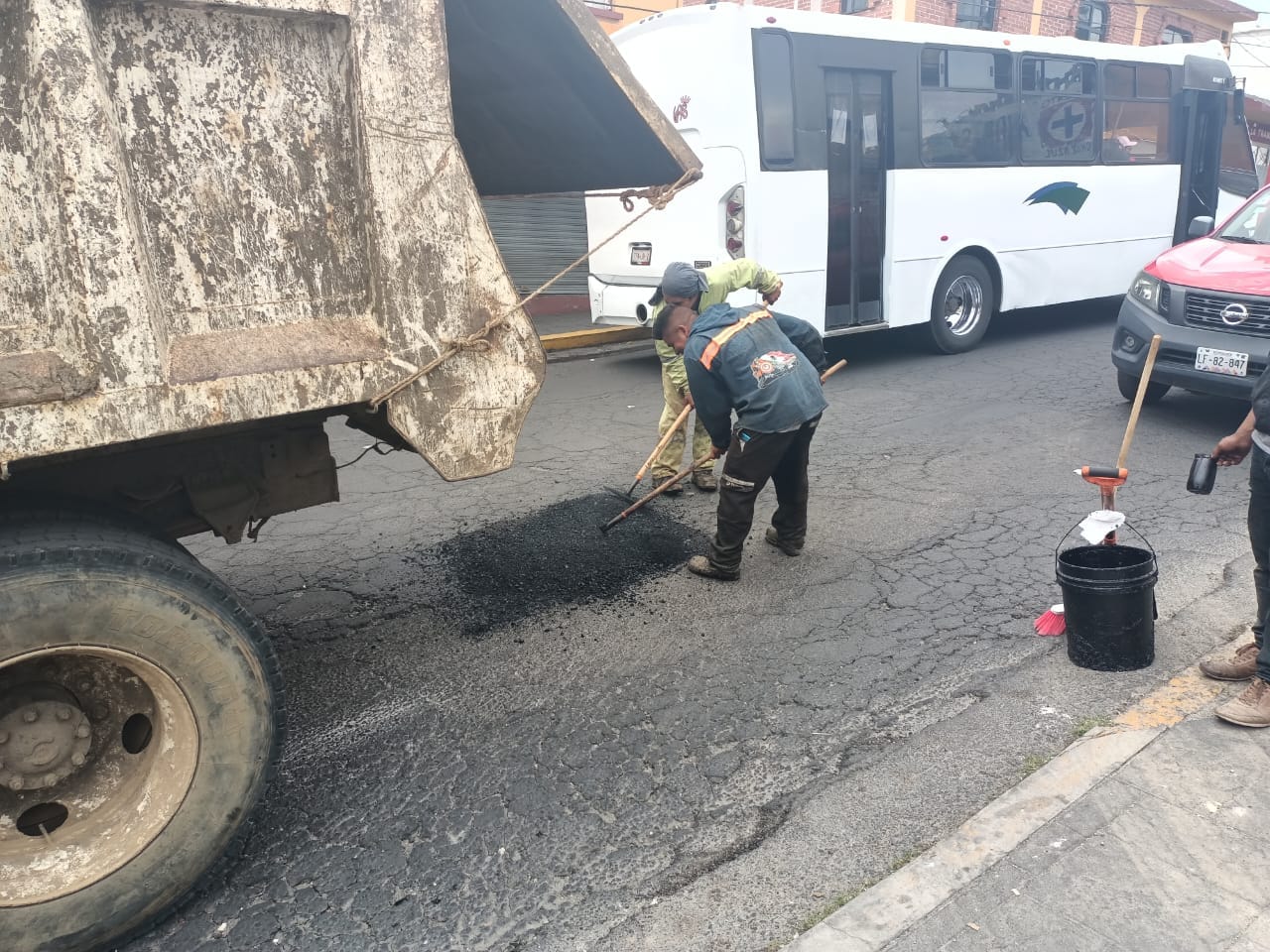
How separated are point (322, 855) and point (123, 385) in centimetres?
143

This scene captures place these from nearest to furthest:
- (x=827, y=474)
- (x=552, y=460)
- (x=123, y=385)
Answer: (x=123, y=385) → (x=827, y=474) → (x=552, y=460)

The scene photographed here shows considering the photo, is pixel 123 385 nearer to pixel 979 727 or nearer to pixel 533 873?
pixel 533 873

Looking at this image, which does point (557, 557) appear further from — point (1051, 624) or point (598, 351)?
point (598, 351)

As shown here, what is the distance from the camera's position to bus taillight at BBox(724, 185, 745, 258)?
7934 millimetres

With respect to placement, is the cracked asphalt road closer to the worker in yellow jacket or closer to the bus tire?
the worker in yellow jacket

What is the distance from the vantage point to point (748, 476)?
431 centimetres

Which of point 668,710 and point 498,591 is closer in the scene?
point 668,710

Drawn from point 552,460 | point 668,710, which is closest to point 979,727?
point 668,710

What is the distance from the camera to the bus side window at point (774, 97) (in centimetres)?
772

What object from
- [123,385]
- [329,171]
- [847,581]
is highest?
[329,171]

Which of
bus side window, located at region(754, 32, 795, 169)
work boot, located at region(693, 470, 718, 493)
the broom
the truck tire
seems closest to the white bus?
bus side window, located at region(754, 32, 795, 169)

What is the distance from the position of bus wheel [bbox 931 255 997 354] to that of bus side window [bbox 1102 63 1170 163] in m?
2.19

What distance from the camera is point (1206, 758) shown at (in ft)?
9.42

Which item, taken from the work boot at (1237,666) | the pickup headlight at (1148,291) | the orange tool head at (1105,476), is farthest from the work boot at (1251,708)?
the pickup headlight at (1148,291)
